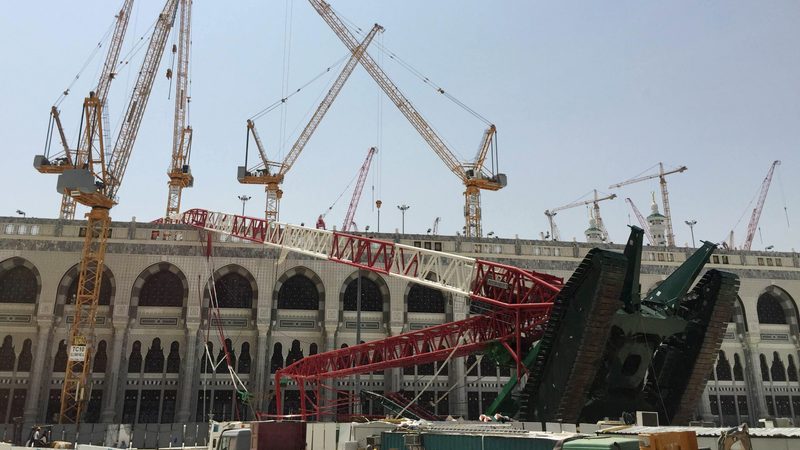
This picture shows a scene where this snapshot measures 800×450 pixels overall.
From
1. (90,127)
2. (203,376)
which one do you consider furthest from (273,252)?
(90,127)

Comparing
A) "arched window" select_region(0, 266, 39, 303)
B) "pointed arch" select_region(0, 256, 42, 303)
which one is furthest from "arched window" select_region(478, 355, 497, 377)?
"arched window" select_region(0, 266, 39, 303)

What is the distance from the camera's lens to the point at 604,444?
14.9 m

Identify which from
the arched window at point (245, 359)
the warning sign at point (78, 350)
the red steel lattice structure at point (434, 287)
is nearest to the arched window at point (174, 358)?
the arched window at point (245, 359)

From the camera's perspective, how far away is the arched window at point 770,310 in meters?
63.9

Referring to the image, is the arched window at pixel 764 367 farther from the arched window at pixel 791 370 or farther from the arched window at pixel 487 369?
the arched window at pixel 487 369

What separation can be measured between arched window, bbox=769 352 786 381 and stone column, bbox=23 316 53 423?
71611 millimetres

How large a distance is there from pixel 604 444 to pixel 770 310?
200 feet

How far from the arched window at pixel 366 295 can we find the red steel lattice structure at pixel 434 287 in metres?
8.56

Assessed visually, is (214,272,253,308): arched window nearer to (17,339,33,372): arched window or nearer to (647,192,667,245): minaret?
(17,339,33,372): arched window

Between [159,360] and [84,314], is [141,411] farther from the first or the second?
[84,314]

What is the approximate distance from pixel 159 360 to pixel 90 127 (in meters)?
24.3

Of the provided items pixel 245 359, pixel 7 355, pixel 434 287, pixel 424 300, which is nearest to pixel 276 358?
pixel 245 359

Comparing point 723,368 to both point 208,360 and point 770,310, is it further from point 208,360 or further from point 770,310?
point 208,360

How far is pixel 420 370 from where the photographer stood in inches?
2318
